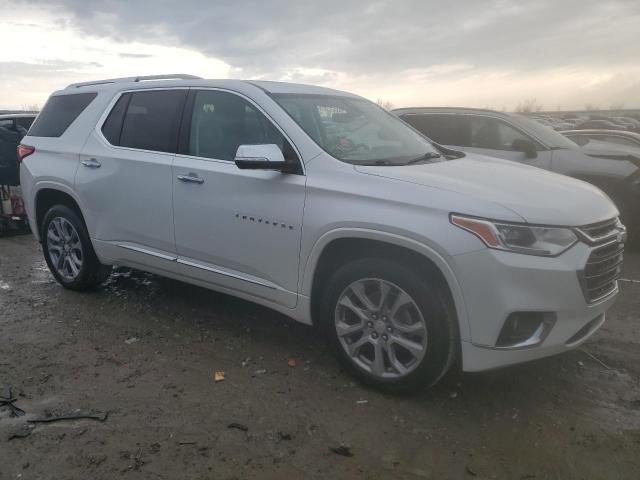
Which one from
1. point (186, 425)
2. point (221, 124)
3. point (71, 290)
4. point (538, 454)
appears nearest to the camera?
point (538, 454)

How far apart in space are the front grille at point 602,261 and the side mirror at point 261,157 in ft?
5.83

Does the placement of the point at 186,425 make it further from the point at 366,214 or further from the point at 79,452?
the point at 366,214

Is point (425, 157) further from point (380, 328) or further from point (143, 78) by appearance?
point (143, 78)

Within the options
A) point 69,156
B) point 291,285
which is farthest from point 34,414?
point 69,156

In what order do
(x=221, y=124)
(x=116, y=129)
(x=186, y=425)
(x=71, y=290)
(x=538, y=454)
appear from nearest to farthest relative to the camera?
(x=538, y=454) < (x=186, y=425) < (x=221, y=124) < (x=116, y=129) < (x=71, y=290)

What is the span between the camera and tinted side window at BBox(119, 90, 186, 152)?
432 cm

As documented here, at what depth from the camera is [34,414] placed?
3182 millimetres

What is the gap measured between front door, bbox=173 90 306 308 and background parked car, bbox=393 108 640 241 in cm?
400

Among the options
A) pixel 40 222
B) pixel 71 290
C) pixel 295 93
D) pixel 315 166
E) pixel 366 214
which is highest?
pixel 295 93

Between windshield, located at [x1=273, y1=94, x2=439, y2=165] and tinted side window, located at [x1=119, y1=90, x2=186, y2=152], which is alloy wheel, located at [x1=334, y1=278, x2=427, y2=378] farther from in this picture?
tinted side window, located at [x1=119, y1=90, x2=186, y2=152]

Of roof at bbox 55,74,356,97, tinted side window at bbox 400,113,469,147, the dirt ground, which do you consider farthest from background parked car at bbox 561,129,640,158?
roof at bbox 55,74,356,97

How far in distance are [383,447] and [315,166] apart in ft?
5.50

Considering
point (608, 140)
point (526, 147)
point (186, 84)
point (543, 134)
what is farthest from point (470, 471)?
point (608, 140)

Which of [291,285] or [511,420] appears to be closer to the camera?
[511,420]
